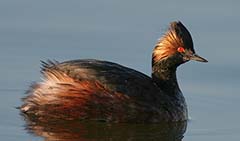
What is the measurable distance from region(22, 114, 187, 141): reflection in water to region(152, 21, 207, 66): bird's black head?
962 mm

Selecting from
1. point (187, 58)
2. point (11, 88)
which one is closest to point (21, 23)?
point (11, 88)

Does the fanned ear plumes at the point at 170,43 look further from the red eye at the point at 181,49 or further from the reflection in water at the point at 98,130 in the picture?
the reflection in water at the point at 98,130

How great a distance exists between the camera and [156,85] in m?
12.1

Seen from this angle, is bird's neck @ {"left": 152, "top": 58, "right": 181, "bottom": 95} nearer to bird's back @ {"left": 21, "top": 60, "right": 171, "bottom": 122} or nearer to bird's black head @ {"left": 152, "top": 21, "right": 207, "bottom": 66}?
bird's black head @ {"left": 152, "top": 21, "right": 207, "bottom": 66}

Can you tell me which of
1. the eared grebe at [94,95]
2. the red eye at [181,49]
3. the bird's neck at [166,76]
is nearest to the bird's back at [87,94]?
the eared grebe at [94,95]

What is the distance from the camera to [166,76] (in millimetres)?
12297

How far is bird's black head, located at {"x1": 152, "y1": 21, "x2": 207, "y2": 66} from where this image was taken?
1209 cm

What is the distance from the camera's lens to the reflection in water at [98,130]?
10.7m

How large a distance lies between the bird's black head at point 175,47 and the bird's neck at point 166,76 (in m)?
0.06

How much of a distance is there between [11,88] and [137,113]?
167 centimetres

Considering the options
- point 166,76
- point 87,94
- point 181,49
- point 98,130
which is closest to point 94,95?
point 87,94

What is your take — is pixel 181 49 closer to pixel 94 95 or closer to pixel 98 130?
pixel 94 95

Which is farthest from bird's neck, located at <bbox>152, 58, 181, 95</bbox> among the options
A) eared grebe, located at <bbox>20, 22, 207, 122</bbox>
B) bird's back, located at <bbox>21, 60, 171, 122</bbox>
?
bird's back, located at <bbox>21, 60, 171, 122</bbox>

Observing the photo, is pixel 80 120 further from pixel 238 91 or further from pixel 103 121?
pixel 238 91
